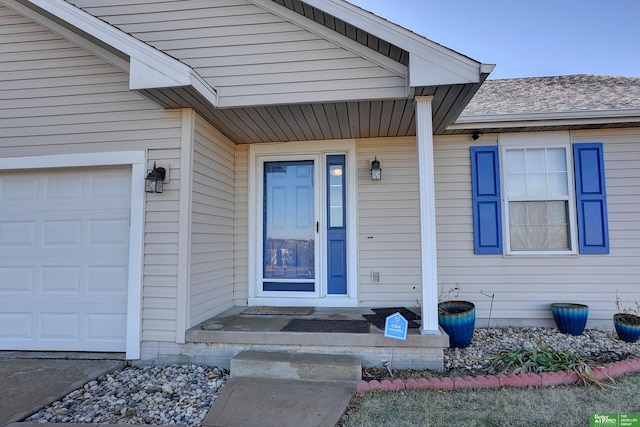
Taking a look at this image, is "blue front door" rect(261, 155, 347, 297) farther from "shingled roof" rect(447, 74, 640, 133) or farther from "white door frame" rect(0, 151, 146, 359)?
"shingled roof" rect(447, 74, 640, 133)

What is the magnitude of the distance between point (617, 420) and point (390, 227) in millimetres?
2710

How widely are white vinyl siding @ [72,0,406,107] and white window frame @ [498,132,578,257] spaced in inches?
81.2

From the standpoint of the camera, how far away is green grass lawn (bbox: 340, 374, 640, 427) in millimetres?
2252

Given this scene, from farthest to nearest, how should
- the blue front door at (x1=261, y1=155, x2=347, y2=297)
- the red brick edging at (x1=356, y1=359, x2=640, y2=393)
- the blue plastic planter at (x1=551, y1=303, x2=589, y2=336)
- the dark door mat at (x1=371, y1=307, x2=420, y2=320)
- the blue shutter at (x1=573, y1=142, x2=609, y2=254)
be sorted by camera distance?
the blue front door at (x1=261, y1=155, x2=347, y2=297) < the blue shutter at (x1=573, y1=142, x2=609, y2=254) < the blue plastic planter at (x1=551, y1=303, x2=589, y2=336) < the dark door mat at (x1=371, y1=307, x2=420, y2=320) < the red brick edging at (x1=356, y1=359, x2=640, y2=393)

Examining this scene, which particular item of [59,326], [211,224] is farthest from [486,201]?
[59,326]

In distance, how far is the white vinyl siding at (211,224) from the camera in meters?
3.59

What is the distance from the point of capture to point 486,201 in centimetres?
440

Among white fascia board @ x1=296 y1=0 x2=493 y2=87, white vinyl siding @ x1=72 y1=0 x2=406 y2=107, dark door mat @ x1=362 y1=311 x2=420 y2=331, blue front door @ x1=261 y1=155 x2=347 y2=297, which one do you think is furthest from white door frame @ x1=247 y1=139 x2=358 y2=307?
white fascia board @ x1=296 y1=0 x2=493 y2=87

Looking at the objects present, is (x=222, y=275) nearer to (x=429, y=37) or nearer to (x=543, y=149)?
(x=429, y=37)

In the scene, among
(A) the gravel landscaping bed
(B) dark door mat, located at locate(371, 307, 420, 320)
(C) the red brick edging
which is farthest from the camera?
(B) dark door mat, located at locate(371, 307, 420, 320)

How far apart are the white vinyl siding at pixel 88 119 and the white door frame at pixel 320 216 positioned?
1282 mm

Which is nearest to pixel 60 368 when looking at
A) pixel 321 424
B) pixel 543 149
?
pixel 321 424

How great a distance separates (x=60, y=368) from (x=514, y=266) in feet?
16.8

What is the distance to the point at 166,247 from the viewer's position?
3.44 metres
